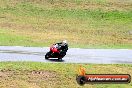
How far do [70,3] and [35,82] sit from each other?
3016cm

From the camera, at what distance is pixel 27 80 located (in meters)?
21.4

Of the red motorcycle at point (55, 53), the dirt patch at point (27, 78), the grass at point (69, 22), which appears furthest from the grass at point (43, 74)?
the grass at point (69, 22)

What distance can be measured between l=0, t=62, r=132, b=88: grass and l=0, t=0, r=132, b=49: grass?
7.34m

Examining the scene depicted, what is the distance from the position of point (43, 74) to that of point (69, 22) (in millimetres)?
22247

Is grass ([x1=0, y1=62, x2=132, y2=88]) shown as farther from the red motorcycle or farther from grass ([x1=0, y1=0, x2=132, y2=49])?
grass ([x1=0, y1=0, x2=132, y2=49])

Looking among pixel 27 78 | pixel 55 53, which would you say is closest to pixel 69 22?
pixel 55 53

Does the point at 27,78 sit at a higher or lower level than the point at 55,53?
lower

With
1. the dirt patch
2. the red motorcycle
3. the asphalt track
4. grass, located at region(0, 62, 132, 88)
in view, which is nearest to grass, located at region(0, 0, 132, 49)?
the asphalt track

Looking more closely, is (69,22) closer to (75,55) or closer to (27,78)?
(75,55)

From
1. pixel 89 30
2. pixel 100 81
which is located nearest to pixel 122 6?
pixel 89 30

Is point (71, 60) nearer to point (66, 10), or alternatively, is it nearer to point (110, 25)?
point (110, 25)

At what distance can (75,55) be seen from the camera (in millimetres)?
27109

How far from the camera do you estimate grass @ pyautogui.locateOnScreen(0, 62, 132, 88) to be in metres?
21.1

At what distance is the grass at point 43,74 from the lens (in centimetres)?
2111
